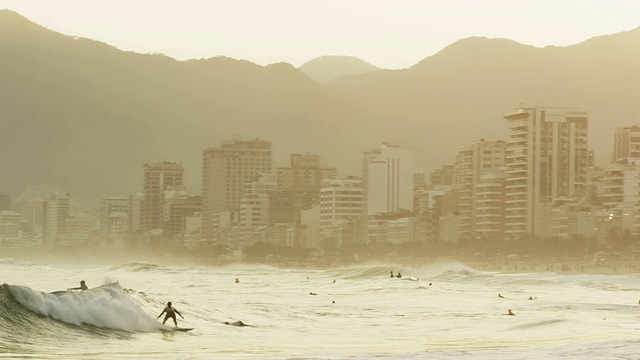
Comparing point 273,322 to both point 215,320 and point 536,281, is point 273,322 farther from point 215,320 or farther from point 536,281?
point 536,281

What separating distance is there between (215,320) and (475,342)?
14.6 m

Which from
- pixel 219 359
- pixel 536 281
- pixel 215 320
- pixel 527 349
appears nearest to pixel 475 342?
pixel 527 349

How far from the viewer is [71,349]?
133ft

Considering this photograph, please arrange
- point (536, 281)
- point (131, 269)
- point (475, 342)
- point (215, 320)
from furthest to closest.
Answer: point (131, 269), point (536, 281), point (215, 320), point (475, 342)

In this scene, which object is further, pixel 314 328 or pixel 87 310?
pixel 314 328

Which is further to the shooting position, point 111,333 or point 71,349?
point 111,333

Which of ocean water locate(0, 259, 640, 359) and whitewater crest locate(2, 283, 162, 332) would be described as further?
whitewater crest locate(2, 283, 162, 332)

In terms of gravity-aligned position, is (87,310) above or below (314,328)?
above

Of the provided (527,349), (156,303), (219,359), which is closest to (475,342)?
(527,349)

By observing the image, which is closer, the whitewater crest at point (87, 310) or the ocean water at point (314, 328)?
the ocean water at point (314, 328)

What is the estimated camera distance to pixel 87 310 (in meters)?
49.8

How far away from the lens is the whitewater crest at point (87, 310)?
48.8 m

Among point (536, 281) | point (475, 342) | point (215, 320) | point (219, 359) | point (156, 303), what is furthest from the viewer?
point (536, 281)

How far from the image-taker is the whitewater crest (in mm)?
48750
